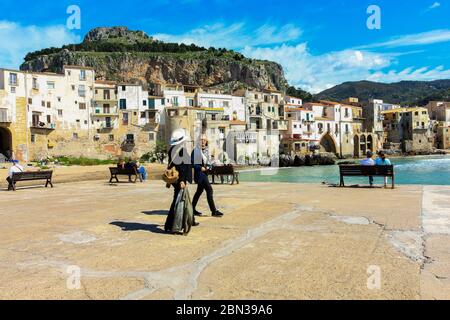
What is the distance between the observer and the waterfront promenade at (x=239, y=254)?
406 cm

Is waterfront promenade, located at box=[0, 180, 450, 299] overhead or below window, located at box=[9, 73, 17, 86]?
below

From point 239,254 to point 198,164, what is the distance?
3141 mm

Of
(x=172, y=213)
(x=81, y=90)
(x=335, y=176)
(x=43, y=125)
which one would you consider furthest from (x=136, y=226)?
(x=81, y=90)

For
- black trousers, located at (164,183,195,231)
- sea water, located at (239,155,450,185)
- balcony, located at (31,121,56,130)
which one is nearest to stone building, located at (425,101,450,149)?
sea water, located at (239,155,450,185)

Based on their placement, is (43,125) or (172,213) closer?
(172,213)

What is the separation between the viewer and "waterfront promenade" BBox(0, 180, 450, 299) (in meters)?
4.06

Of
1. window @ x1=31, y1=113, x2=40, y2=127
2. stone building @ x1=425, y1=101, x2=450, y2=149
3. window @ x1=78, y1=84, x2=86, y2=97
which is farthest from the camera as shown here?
stone building @ x1=425, y1=101, x2=450, y2=149

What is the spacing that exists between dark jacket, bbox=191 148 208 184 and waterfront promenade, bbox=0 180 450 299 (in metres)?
0.92

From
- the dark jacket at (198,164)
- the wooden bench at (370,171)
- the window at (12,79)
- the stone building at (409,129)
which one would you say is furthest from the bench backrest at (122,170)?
the stone building at (409,129)

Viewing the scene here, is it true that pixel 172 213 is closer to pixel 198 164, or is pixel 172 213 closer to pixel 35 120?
pixel 198 164

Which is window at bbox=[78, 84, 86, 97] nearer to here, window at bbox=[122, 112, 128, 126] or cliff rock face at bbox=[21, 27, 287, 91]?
window at bbox=[122, 112, 128, 126]

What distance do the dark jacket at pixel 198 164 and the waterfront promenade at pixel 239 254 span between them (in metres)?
0.92

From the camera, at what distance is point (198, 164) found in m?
8.23

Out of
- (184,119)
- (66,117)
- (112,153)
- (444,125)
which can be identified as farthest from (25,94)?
(444,125)
